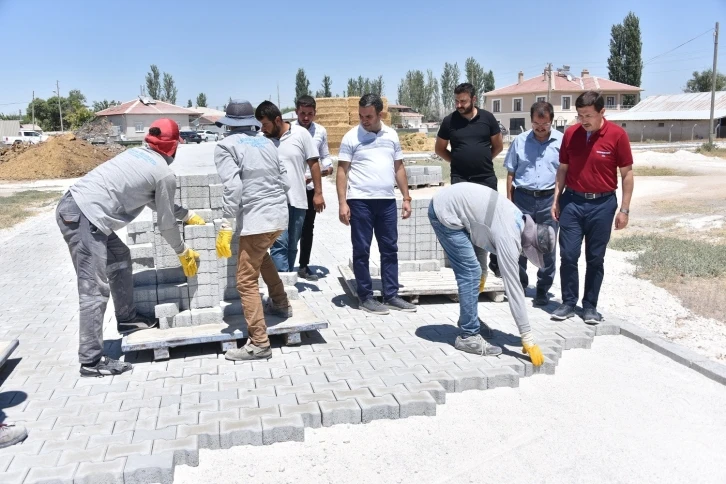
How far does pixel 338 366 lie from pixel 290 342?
0.58 metres

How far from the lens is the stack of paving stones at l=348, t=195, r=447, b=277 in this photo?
6297mm

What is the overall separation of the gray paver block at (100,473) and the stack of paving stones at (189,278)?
1671 mm

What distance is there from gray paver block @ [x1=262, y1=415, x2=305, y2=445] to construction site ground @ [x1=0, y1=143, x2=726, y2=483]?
0.16 ft

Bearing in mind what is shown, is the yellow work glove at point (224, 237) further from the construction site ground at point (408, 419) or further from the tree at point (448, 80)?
the tree at point (448, 80)

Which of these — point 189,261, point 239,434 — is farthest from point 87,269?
point 239,434

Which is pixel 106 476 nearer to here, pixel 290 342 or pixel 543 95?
pixel 290 342

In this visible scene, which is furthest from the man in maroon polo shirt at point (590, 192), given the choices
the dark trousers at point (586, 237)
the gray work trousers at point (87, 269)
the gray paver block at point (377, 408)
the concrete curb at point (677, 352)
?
the gray work trousers at point (87, 269)

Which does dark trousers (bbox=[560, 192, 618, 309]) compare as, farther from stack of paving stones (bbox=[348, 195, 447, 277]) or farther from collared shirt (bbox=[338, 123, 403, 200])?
collared shirt (bbox=[338, 123, 403, 200])

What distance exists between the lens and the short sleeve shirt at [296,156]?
5820mm

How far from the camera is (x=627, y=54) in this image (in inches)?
2314

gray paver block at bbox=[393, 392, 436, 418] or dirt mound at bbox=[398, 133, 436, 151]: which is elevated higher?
dirt mound at bbox=[398, 133, 436, 151]

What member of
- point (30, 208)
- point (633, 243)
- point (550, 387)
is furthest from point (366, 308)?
point (30, 208)

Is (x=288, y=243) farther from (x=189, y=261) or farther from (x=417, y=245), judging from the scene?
(x=189, y=261)

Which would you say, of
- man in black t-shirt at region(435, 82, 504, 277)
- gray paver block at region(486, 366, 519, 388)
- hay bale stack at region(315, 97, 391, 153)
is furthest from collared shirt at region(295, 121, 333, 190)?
hay bale stack at region(315, 97, 391, 153)
